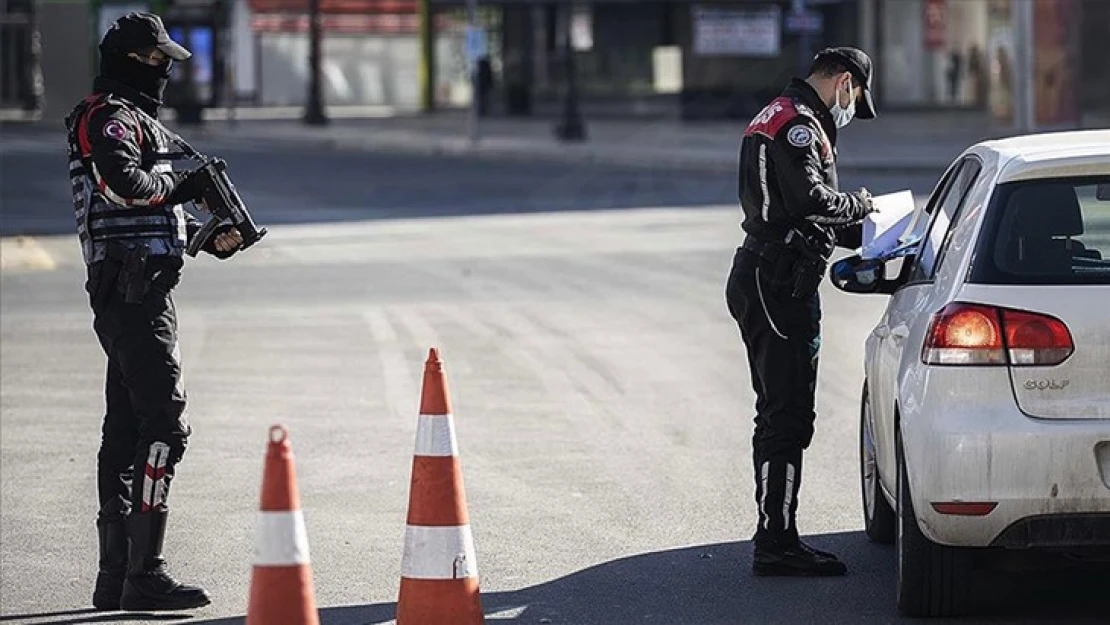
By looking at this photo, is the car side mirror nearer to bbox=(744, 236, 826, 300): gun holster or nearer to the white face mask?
bbox=(744, 236, 826, 300): gun holster

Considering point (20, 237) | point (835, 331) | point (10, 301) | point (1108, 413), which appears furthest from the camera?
point (20, 237)

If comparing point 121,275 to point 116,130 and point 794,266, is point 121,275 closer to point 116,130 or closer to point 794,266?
point 116,130

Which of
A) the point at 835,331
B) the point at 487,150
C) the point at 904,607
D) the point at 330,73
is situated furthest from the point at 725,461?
the point at 330,73

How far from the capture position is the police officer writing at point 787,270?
735 centimetres

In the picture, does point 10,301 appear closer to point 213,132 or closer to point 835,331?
point 835,331

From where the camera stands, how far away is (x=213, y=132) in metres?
44.8

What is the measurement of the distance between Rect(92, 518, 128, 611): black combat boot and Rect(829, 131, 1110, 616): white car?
2.52 meters

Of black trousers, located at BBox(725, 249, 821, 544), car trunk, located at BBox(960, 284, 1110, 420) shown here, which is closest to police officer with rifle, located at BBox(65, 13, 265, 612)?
black trousers, located at BBox(725, 249, 821, 544)

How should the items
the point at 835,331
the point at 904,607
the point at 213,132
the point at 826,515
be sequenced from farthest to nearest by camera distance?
the point at 213,132
the point at 835,331
the point at 826,515
the point at 904,607

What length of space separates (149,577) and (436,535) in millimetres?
1305

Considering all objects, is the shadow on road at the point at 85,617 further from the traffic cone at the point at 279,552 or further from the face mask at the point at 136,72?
the traffic cone at the point at 279,552

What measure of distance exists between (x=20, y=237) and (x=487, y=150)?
16.7 meters

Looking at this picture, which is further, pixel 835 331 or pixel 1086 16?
pixel 1086 16

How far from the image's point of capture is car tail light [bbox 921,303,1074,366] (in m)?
6.08
